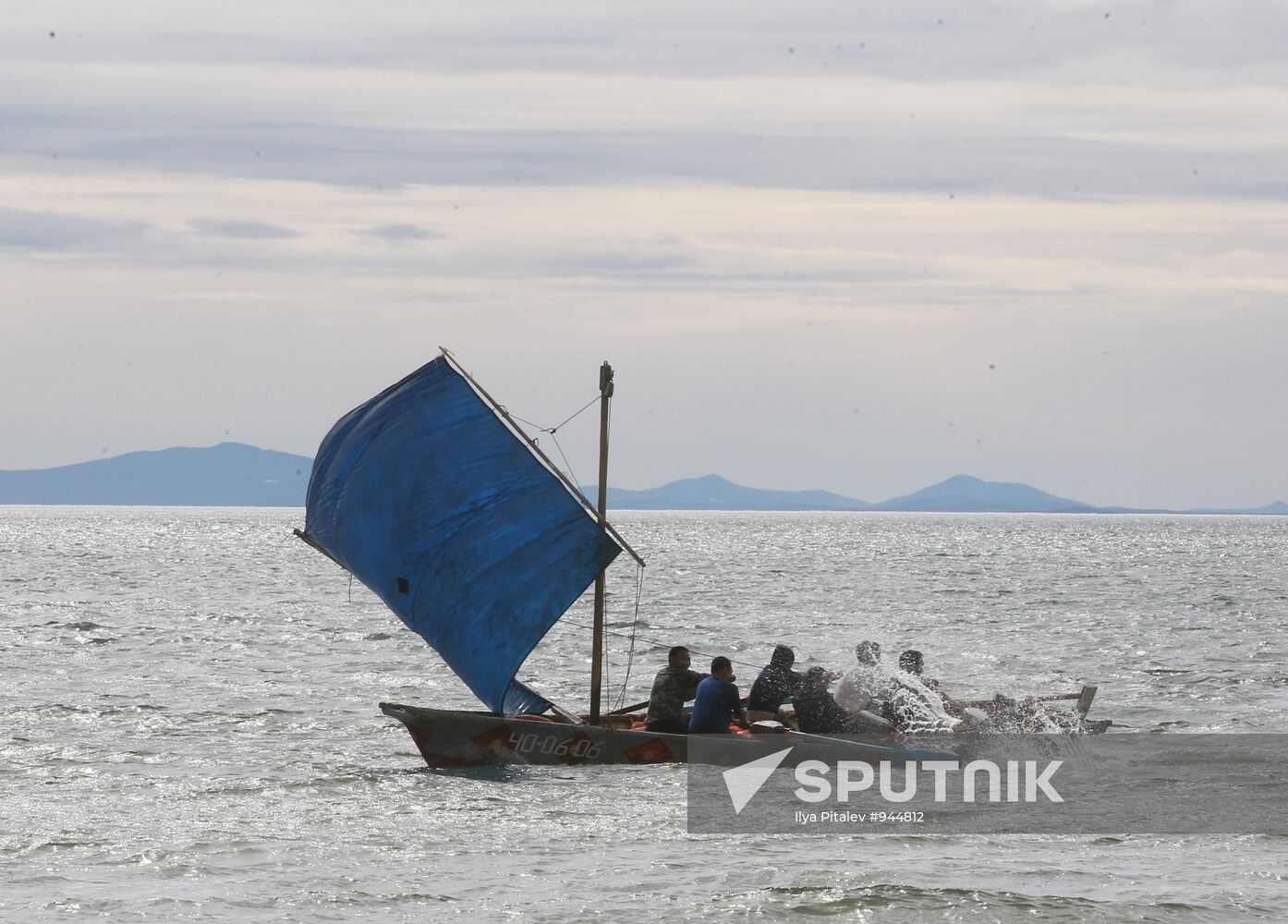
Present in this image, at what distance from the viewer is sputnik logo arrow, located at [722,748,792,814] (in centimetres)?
1832

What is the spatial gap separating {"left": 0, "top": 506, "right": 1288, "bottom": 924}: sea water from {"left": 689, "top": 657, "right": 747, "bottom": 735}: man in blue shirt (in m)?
0.79

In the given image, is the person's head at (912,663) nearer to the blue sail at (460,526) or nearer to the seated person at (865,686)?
the seated person at (865,686)

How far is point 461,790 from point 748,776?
345 cm

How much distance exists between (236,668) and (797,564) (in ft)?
231

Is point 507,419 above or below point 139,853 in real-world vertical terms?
above

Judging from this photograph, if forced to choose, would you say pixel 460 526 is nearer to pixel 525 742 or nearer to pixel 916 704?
pixel 525 742

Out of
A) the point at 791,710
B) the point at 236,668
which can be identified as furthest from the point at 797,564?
the point at 791,710

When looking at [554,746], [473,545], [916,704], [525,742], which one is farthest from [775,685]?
[473,545]

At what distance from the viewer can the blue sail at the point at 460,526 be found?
2052 cm

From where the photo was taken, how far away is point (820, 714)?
806 inches

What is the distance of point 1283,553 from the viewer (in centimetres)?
12769

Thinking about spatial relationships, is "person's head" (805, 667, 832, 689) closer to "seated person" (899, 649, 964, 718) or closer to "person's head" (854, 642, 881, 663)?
"person's head" (854, 642, 881, 663)

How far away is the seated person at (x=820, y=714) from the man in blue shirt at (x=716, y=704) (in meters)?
0.83

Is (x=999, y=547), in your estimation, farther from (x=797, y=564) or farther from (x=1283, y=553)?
(x=797, y=564)
